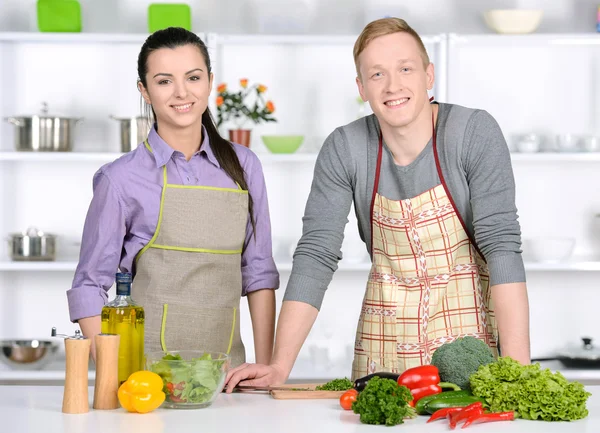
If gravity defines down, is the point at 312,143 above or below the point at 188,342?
above

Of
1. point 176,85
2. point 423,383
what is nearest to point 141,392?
point 423,383

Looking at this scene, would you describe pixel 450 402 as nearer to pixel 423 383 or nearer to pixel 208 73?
pixel 423 383

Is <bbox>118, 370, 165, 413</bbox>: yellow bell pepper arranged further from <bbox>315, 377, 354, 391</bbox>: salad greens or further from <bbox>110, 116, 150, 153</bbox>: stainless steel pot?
<bbox>110, 116, 150, 153</bbox>: stainless steel pot

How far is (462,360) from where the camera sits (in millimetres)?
1656

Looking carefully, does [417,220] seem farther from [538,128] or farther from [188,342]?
[538,128]

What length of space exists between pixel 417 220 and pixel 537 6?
2496 millimetres

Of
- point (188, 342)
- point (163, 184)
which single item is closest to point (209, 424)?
point (188, 342)

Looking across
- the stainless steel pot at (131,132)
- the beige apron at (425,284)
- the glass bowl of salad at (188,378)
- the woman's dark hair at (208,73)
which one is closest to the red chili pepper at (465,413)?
the glass bowl of salad at (188,378)

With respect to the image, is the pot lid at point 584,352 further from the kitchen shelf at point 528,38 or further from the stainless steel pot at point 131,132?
the stainless steel pot at point 131,132

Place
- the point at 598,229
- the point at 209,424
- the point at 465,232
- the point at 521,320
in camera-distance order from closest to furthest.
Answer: the point at 209,424
the point at 521,320
the point at 465,232
the point at 598,229

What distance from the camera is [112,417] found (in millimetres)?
→ 1586

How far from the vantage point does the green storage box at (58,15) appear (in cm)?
401

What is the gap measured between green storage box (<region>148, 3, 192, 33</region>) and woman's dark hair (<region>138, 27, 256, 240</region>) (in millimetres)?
1747

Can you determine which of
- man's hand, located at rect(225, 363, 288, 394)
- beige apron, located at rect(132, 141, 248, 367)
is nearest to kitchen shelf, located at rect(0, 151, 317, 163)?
beige apron, located at rect(132, 141, 248, 367)
